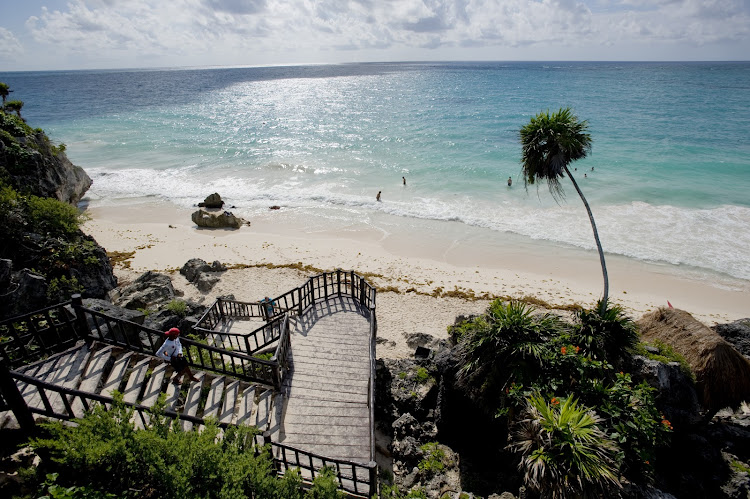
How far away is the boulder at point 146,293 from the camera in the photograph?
17.7 meters

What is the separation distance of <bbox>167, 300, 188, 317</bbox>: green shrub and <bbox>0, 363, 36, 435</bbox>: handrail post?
9160 mm

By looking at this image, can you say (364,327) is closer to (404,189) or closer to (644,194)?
(404,189)

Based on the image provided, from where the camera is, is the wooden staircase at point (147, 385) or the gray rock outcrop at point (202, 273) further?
the gray rock outcrop at point (202, 273)

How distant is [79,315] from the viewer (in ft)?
30.5

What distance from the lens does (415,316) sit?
68.4 feet

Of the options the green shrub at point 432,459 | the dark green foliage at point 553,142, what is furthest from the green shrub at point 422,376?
→ the dark green foliage at point 553,142

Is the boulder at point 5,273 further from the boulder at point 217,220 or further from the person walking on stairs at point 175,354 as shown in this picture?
the boulder at point 217,220

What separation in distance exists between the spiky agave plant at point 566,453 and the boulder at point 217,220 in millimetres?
28682

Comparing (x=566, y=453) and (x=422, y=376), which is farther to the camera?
(x=422, y=376)

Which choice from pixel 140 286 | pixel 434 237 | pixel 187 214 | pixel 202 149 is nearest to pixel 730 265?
pixel 434 237

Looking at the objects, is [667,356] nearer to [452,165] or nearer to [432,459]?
[432,459]

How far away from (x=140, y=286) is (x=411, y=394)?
14.5 meters

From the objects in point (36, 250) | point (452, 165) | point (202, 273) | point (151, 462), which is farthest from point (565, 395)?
point (452, 165)

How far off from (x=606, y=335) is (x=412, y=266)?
15.1m
